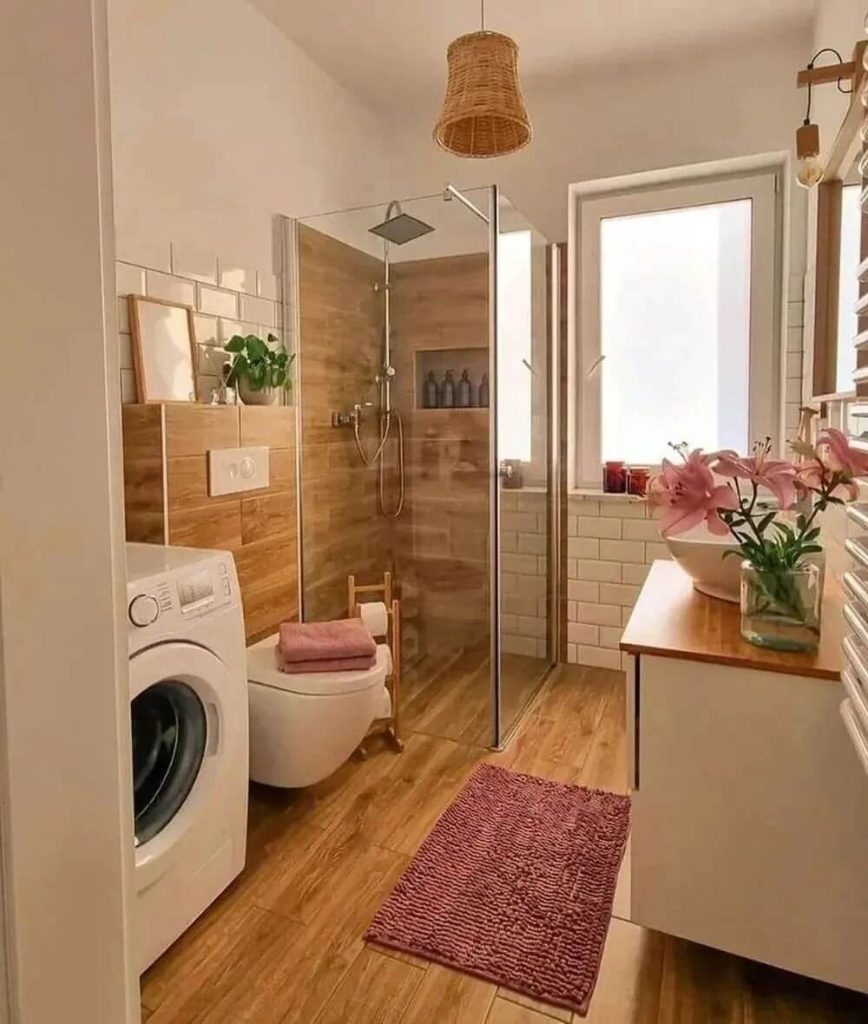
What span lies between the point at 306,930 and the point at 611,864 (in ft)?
2.69

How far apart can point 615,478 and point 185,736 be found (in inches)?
88.3

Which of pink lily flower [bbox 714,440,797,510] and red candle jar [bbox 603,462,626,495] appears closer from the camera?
pink lily flower [bbox 714,440,797,510]

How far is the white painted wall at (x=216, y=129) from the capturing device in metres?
2.00

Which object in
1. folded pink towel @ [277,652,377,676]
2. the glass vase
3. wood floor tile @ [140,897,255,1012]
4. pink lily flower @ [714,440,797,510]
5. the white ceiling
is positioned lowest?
wood floor tile @ [140,897,255,1012]

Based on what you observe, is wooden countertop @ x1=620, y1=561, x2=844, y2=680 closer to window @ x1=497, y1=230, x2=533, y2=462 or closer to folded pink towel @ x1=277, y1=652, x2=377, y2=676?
folded pink towel @ x1=277, y1=652, x2=377, y2=676

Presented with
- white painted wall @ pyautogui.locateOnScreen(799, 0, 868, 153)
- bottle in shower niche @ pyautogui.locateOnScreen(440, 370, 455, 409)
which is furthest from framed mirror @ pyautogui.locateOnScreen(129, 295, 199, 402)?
white painted wall @ pyautogui.locateOnScreen(799, 0, 868, 153)

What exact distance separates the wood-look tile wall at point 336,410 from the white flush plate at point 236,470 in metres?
0.42

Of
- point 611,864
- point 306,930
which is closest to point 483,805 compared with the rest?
point 611,864

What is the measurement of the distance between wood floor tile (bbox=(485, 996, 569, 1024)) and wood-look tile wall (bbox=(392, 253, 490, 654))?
57.7 inches

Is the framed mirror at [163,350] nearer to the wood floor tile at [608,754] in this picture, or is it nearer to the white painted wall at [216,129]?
the white painted wall at [216,129]

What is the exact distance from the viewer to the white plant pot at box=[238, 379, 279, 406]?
93.1 inches

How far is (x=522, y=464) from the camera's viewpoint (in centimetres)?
296

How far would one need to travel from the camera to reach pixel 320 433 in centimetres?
291

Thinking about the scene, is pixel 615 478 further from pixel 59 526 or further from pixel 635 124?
pixel 59 526
